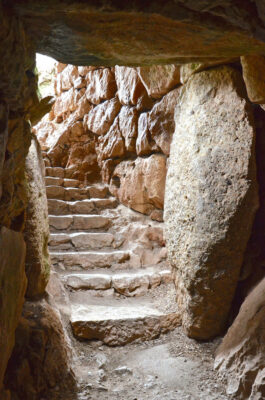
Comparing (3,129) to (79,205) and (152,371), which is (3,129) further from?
(79,205)

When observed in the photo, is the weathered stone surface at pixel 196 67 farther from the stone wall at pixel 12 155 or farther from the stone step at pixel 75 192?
the stone step at pixel 75 192

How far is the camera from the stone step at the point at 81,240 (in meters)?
3.99

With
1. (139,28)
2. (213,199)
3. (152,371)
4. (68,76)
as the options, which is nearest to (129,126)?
(213,199)

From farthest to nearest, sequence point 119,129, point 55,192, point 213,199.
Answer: point 55,192 < point 119,129 < point 213,199

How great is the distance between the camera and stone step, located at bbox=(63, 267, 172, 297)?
3439 mm

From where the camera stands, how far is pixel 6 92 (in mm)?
1542

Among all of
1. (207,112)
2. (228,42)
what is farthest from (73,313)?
(228,42)

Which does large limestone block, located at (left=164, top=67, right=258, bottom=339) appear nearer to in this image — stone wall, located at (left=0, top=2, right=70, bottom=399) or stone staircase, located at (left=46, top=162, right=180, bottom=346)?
stone staircase, located at (left=46, top=162, right=180, bottom=346)

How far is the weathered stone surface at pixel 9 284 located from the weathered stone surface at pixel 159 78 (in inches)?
93.7

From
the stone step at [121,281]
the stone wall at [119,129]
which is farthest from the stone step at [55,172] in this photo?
the stone step at [121,281]

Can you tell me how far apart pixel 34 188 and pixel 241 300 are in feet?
5.82

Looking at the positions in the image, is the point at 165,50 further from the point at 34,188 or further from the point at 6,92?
the point at 34,188

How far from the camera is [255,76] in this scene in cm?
236

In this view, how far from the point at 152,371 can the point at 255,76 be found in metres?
2.16
